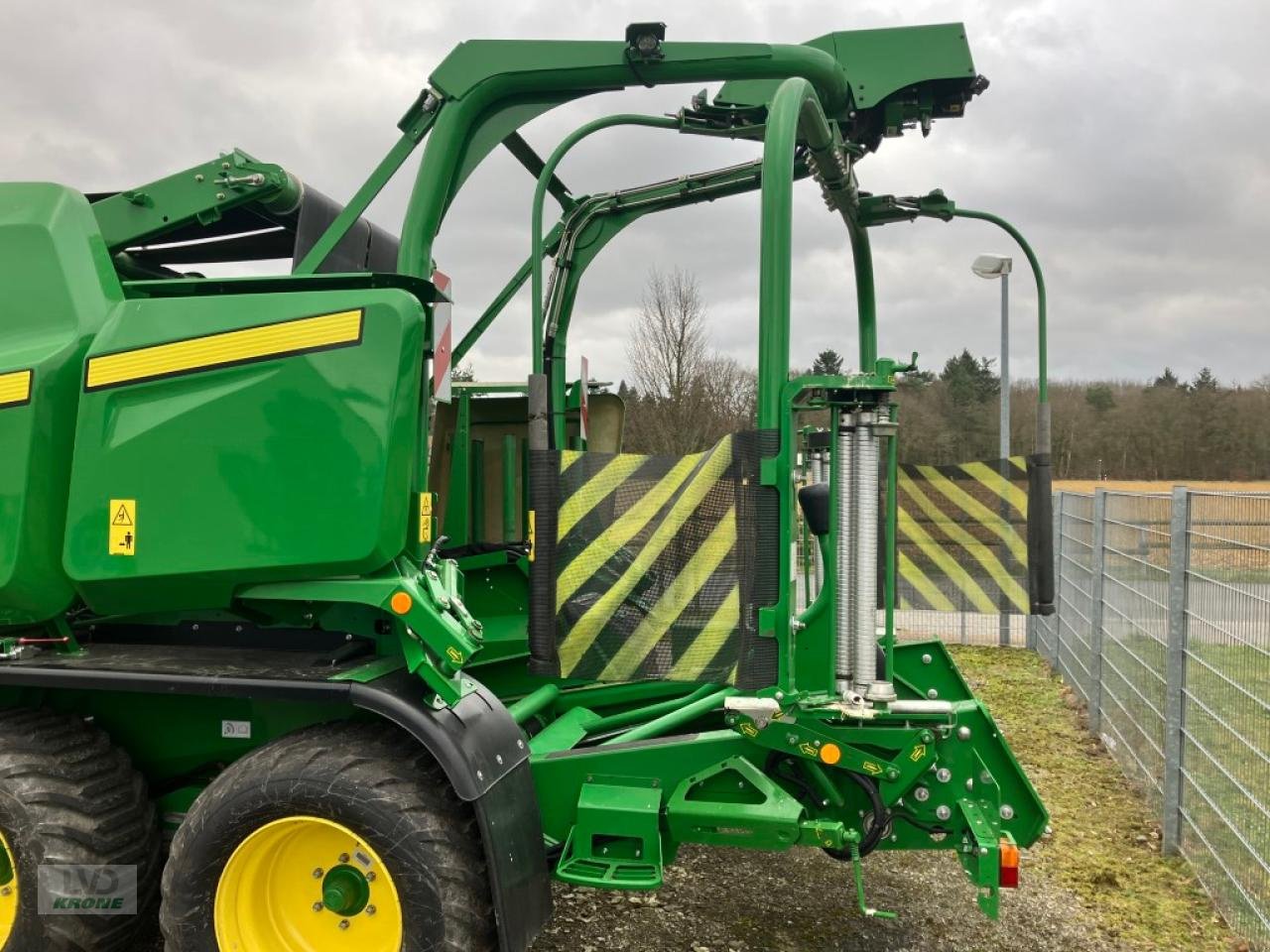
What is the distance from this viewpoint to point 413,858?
8.63 ft

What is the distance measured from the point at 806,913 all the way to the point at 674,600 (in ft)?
5.31

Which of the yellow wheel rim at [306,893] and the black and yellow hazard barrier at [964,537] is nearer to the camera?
the yellow wheel rim at [306,893]

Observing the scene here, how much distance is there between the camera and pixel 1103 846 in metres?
4.47

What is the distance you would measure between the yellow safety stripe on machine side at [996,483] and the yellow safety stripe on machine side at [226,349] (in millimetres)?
7730

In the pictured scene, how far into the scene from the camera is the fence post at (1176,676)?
171 inches

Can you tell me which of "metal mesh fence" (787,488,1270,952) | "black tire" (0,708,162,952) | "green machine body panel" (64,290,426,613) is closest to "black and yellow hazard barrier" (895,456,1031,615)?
"metal mesh fence" (787,488,1270,952)

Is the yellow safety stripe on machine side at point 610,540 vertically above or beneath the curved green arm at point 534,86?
beneath

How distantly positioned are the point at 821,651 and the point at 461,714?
1240 millimetres

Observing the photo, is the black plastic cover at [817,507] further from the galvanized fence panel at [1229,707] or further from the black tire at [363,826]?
the galvanized fence panel at [1229,707]

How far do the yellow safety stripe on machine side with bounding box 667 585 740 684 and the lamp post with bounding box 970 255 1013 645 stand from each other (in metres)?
6.55

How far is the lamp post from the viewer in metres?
8.63

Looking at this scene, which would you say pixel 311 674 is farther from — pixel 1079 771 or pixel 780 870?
pixel 1079 771

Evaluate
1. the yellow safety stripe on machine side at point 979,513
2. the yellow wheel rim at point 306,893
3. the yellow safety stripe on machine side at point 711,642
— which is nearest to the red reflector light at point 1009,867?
the yellow safety stripe on machine side at point 711,642

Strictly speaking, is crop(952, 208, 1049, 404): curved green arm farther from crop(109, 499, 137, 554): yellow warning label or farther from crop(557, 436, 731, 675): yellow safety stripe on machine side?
crop(109, 499, 137, 554): yellow warning label
